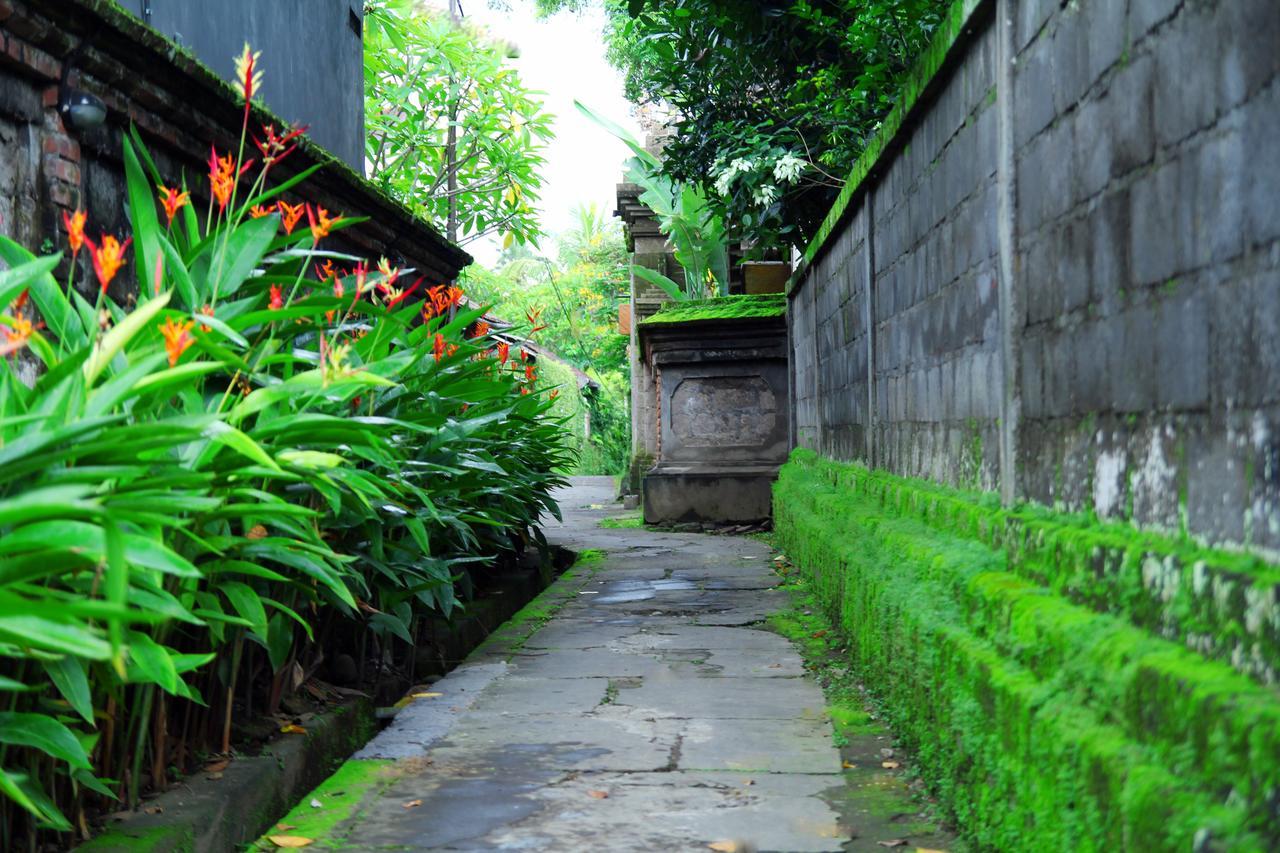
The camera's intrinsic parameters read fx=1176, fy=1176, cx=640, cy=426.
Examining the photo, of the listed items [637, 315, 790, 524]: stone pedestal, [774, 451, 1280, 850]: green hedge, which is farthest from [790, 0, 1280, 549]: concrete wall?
[637, 315, 790, 524]: stone pedestal

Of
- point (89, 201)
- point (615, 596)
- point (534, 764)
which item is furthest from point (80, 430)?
point (615, 596)

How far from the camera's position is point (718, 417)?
1253 cm

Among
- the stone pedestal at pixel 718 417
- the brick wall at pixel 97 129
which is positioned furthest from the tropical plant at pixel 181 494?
the stone pedestal at pixel 718 417

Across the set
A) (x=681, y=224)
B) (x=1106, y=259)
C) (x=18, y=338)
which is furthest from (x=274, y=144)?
(x=681, y=224)

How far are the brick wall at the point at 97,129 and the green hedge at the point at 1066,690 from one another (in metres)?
2.89

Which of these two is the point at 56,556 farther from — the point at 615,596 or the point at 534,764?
the point at 615,596

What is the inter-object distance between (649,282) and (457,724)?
14600mm

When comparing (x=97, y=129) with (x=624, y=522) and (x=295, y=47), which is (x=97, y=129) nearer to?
(x=295, y=47)

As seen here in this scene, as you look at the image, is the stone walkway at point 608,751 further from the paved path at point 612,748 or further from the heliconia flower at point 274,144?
the heliconia flower at point 274,144

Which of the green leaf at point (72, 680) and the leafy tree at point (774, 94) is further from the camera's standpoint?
the leafy tree at point (774, 94)

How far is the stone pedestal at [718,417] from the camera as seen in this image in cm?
1211

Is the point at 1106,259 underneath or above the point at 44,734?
above

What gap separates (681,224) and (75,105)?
11849mm

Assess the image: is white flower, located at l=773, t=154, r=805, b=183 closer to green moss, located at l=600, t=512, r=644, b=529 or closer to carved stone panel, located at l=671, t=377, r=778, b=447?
carved stone panel, located at l=671, t=377, r=778, b=447
